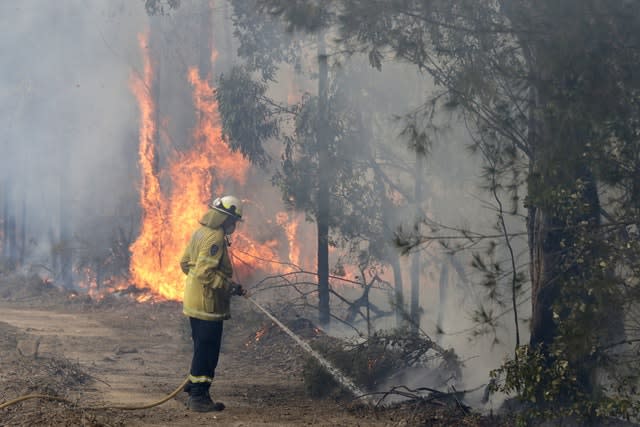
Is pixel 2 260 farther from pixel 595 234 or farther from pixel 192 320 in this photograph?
pixel 595 234

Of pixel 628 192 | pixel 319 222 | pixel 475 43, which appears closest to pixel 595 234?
pixel 628 192

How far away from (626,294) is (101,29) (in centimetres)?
2496

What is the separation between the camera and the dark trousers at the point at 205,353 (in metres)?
7.03

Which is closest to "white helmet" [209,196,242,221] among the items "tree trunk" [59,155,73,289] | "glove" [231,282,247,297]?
"glove" [231,282,247,297]

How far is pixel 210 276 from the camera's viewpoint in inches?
277

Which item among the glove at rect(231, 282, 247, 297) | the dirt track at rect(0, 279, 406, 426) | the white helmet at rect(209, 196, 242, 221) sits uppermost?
the white helmet at rect(209, 196, 242, 221)

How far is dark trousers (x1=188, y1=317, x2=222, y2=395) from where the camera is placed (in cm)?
703

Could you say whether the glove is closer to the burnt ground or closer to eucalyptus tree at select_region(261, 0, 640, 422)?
the burnt ground

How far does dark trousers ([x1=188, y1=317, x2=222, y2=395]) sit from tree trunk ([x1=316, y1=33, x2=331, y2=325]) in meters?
6.59

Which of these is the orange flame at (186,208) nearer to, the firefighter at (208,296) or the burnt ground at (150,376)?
the burnt ground at (150,376)

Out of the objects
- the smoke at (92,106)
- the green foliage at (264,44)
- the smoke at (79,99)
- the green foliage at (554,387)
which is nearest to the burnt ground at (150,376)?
the green foliage at (554,387)

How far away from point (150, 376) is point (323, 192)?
17.9ft

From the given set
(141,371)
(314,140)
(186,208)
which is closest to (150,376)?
(141,371)

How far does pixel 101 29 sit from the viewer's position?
87.7 ft
